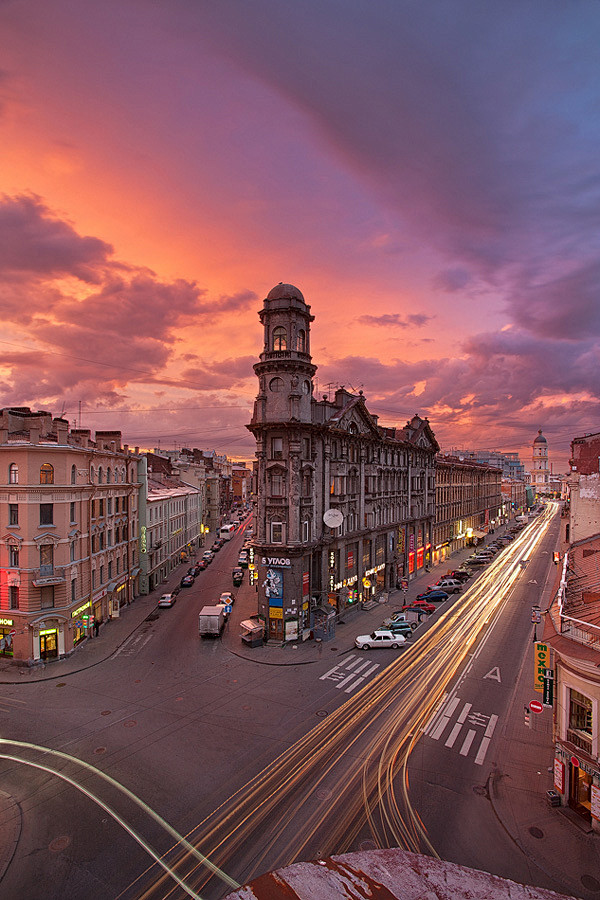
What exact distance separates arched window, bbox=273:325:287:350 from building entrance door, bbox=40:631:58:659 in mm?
31788

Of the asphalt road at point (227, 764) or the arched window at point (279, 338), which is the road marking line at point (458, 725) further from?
the arched window at point (279, 338)

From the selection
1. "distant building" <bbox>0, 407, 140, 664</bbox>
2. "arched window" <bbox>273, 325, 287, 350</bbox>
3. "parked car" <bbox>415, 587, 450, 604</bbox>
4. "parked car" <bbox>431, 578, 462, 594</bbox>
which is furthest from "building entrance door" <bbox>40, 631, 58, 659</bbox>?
"parked car" <bbox>431, 578, 462, 594</bbox>

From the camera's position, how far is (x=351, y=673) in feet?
115

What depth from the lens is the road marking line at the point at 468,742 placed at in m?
24.2

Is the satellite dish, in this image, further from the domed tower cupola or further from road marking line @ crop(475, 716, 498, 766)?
road marking line @ crop(475, 716, 498, 766)

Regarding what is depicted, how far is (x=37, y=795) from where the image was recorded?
20.7 meters

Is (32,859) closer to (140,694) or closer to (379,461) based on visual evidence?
(140,694)

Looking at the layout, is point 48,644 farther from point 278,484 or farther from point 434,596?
point 434,596

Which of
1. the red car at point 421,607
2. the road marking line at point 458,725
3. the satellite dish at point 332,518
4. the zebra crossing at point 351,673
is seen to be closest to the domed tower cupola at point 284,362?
the satellite dish at point 332,518

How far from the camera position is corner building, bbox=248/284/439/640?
139 feet

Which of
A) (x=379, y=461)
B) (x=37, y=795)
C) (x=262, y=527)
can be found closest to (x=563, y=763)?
(x=37, y=795)

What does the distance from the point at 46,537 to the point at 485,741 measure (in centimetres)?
3444

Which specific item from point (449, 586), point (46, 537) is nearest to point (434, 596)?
point (449, 586)

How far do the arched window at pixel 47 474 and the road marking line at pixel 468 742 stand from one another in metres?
35.3
